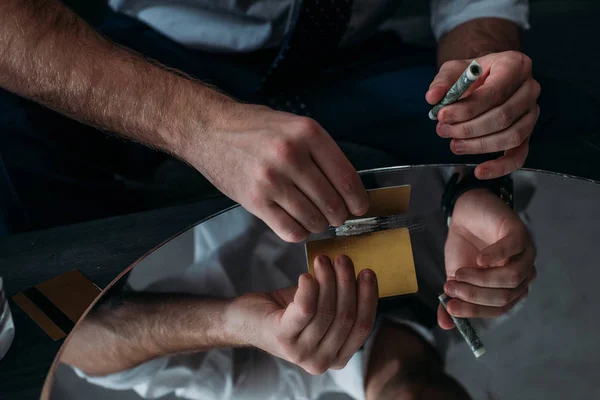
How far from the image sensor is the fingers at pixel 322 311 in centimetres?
53

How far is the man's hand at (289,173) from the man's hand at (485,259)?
124 mm

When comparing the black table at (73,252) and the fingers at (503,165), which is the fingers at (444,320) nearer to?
the fingers at (503,165)

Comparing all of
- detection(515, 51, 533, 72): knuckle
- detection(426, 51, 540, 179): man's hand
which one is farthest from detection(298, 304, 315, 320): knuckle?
detection(515, 51, 533, 72): knuckle

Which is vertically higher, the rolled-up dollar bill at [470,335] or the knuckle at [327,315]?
the knuckle at [327,315]

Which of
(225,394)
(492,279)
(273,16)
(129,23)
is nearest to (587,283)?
(492,279)

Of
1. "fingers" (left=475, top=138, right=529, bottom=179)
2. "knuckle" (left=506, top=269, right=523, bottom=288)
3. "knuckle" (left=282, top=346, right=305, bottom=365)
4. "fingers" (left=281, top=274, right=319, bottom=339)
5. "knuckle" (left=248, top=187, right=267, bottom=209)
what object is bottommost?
"knuckle" (left=506, top=269, right=523, bottom=288)

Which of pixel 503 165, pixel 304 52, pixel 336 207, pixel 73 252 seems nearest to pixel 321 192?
pixel 336 207

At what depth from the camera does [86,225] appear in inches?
30.0

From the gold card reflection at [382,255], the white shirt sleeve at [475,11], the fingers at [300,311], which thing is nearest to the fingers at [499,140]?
the gold card reflection at [382,255]

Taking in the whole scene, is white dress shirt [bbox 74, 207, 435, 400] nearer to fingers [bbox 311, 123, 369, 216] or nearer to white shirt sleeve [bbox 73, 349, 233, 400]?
white shirt sleeve [bbox 73, 349, 233, 400]

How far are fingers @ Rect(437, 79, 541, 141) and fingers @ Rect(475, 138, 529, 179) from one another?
0.04 meters

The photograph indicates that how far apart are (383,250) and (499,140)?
0.17 metres

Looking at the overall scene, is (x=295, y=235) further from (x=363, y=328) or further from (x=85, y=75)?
(x=85, y=75)

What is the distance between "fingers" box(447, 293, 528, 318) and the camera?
57cm
